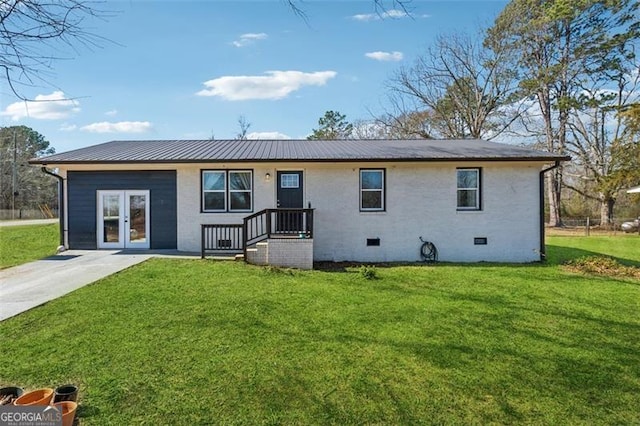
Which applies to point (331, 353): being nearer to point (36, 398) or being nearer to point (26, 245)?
point (36, 398)

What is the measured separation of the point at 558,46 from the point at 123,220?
87.5 ft

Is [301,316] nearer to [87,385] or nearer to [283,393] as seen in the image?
[283,393]

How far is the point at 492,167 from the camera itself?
10.7 m

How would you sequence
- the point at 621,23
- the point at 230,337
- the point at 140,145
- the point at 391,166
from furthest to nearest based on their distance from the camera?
the point at 621,23 < the point at 140,145 < the point at 391,166 < the point at 230,337

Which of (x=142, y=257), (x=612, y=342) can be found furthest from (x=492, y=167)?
(x=142, y=257)

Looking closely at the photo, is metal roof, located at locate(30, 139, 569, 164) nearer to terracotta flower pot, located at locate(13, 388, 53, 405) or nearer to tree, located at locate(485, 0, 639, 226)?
terracotta flower pot, located at locate(13, 388, 53, 405)

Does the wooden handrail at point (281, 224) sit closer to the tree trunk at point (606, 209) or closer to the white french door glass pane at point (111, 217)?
the white french door glass pane at point (111, 217)

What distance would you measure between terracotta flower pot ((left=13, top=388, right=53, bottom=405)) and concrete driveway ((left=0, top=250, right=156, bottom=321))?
9.59ft

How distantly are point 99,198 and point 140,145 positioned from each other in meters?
3.08

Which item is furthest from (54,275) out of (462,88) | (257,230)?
(462,88)

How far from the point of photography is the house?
10578mm

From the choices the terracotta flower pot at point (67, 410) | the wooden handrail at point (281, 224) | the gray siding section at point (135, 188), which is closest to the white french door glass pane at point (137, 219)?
the gray siding section at point (135, 188)

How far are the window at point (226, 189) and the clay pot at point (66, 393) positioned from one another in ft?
26.2

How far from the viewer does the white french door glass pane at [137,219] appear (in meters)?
11.0
